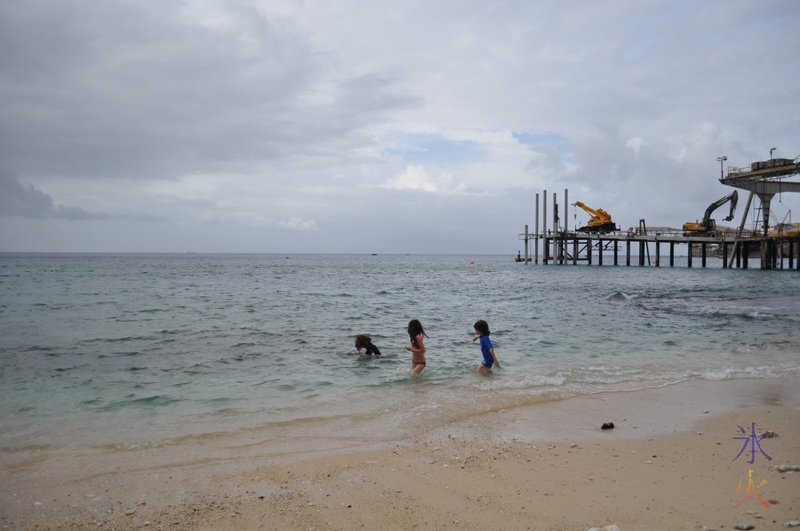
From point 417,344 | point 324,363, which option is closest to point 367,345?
point 324,363

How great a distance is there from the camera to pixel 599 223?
212ft

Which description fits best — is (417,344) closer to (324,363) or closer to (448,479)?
(324,363)

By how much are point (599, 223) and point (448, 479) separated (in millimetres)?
64700

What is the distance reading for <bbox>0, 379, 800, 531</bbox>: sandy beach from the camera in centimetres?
423

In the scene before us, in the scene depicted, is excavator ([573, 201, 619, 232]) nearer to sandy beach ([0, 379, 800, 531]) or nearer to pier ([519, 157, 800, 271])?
pier ([519, 157, 800, 271])

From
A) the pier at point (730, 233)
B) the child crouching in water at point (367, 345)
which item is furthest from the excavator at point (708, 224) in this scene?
the child crouching in water at point (367, 345)

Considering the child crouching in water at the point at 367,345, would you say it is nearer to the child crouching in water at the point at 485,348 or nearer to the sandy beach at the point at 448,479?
the child crouching in water at the point at 485,348

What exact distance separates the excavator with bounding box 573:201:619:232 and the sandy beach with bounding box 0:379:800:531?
60.9 metres

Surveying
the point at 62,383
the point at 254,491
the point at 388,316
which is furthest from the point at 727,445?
the point at 388,316

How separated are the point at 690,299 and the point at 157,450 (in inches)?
1069

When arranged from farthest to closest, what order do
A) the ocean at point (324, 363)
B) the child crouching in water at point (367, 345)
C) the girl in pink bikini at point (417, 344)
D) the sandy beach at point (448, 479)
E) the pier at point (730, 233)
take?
the pier at point (730, 233), the child crouching in water at point (367, 345), the girl in pink bikini at point (417, 344), the ocean at point (324, 363), the sandy beach at point (448, 479)

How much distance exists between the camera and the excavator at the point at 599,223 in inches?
2534

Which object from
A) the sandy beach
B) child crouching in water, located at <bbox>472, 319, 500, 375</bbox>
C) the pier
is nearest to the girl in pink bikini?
child crouching in water, located at <bbox>472, 319, 500, 375</bbox>

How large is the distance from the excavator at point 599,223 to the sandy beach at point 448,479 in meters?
60.9
